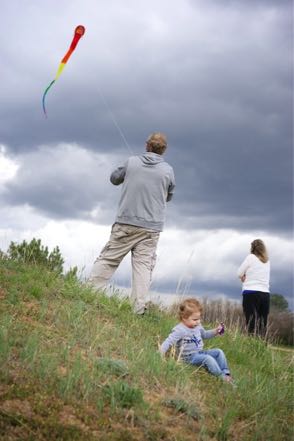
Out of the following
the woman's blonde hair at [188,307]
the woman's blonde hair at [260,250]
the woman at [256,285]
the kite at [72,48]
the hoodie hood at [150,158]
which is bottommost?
the woman's blonde hair at [188,307]

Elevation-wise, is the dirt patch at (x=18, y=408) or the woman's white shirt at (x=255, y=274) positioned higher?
the woman's white shirt at (x=255, y=274)

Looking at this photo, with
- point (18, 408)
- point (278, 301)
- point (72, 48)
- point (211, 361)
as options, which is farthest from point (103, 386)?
point (278, 301)

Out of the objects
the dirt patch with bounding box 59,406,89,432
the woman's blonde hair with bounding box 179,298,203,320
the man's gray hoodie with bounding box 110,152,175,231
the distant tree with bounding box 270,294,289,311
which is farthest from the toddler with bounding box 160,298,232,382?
the distant tree with bounding box 270,294,289,311

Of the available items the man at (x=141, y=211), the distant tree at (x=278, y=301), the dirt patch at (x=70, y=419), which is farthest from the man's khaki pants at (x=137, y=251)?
the distant tree at (x=278, y=301)

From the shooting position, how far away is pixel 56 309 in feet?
27.6

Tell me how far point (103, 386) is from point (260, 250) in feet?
20.9

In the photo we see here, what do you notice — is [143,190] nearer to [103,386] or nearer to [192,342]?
[192,342]

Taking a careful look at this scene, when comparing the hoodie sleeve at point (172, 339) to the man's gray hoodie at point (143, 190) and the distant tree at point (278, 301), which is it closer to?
the man's gray hoodie at point (143, 190)

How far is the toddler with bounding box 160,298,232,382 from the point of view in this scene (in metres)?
7.70

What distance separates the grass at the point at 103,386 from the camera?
18.4ft

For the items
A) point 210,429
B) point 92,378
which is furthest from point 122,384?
point 210,429

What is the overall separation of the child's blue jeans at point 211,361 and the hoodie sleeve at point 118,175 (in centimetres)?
321

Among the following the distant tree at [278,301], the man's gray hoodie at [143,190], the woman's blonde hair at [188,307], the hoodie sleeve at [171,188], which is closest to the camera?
the woman's blonde hair at [188,307]

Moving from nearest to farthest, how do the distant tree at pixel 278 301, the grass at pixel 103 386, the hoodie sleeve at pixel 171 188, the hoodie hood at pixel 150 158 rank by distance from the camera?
the grass at pixel 103 386
the hoodie hood at pixel 150 158
the hoodie sleeve at pixel 171 188
the distant tree at pixel 278 301
